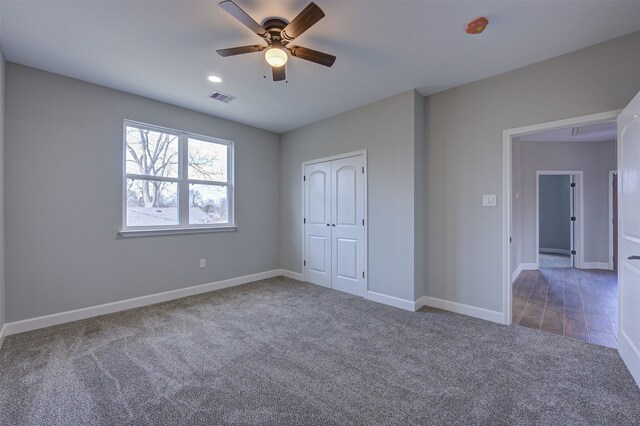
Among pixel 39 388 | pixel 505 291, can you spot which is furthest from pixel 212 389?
pixel 505 291

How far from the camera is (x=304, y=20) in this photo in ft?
6.23

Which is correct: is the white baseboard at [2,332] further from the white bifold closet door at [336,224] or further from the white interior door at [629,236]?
the white interior door at [629,236]

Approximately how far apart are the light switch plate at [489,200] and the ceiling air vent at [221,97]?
10.8 feet

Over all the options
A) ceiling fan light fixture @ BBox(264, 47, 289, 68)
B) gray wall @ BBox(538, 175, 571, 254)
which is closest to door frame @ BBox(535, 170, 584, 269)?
gray wall @ BBox(538, 175, 571, 254)

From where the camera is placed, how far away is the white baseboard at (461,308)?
122 inches

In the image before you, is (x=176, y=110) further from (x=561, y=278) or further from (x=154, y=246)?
(x=561, y=278)

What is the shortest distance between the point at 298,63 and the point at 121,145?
2415 millimetres

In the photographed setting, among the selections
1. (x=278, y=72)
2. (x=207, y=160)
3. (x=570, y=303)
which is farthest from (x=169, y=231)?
(x=570, y=303)

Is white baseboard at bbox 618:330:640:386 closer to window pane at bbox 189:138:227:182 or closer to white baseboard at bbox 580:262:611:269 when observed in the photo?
white baseboard at bbox 580:262:611:269

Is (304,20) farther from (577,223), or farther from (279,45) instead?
(577,223)

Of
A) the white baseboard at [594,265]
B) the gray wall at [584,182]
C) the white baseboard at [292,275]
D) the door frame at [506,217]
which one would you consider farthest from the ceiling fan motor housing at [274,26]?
the white baseboard at [594,265]

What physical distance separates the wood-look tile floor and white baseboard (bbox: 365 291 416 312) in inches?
43.7

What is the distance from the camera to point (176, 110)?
3.97m

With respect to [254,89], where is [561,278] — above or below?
below
